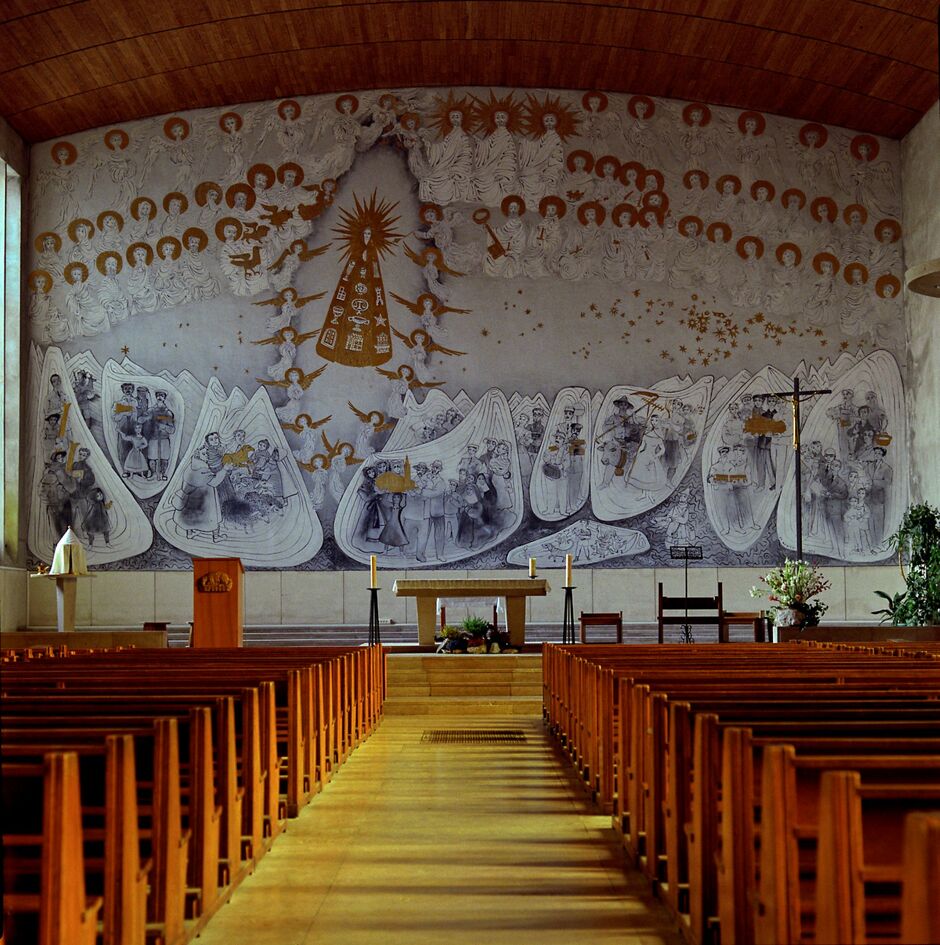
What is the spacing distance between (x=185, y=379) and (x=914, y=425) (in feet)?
30.5

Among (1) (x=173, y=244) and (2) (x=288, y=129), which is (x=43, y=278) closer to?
(1) (x=173, y=244)

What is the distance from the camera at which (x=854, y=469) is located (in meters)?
15.3

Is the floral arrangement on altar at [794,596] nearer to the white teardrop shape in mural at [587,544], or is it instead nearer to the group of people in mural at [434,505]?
the white teardrop shape in mural at [587,544]

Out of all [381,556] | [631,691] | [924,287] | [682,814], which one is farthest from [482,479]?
[682,814]

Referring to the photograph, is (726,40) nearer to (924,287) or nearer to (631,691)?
(924,287)

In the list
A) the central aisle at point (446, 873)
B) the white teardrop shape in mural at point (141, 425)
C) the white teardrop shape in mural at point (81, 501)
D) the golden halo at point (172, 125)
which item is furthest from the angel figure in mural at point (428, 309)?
the central aisle at point (446, 873)

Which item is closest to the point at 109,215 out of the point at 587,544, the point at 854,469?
the point at 587,544

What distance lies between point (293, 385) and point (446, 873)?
11.9 metres

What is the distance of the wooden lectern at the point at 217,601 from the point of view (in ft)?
36.6

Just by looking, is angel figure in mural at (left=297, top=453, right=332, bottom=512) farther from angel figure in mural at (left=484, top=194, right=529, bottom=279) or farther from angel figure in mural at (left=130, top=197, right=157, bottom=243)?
angel figure in mural at (left=130, top=197, right=157, bottom=243)

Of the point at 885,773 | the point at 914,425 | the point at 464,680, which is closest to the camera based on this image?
the point at 885,773

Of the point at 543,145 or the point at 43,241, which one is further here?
the point at 543,145

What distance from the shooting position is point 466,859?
4125 millimetres

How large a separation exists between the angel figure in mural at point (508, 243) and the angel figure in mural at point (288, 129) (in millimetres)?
2519
